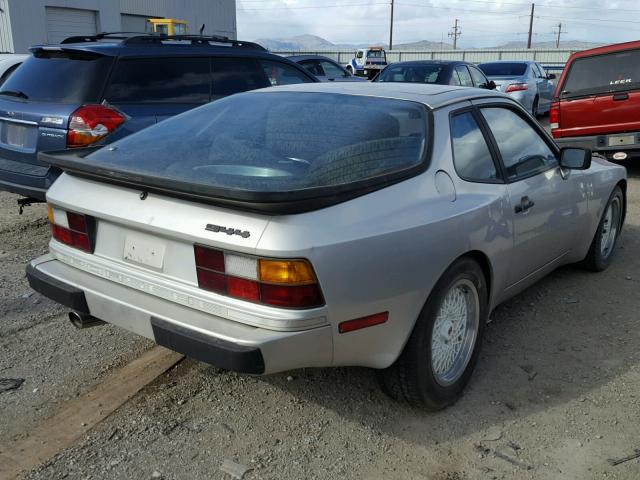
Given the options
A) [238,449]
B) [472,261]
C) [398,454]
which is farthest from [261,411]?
[472,261]

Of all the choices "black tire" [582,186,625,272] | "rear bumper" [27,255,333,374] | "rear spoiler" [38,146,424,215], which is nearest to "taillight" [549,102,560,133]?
"black tire" [582,186,625,272]

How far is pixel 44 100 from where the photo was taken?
5355 millimetres

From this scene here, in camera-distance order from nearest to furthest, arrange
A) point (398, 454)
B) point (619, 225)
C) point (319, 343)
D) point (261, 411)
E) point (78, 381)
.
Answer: point (319, 343) → point (398, 454) → point (261, 411) → point (78, 381) → point (619, 225)

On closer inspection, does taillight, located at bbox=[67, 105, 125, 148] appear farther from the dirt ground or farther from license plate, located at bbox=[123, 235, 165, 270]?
license plate, located at bbox=[123, 235, 165, 270]

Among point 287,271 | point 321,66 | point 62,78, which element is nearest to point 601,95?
point 62,78

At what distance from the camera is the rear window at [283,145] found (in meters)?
2.71

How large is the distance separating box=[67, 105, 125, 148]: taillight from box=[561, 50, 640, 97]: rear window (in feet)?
20.2

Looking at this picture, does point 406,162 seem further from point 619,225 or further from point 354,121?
point 619,225

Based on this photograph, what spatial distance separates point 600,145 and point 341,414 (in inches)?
265

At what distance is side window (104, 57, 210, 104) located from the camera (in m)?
5.50

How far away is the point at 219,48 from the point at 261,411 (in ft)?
15.1

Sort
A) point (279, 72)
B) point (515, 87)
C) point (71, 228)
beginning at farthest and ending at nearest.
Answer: point (515, 87)
point (279, 72)
point (71, 228)

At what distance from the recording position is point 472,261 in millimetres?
3049

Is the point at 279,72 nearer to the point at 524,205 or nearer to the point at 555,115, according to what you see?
the point at 555,115
